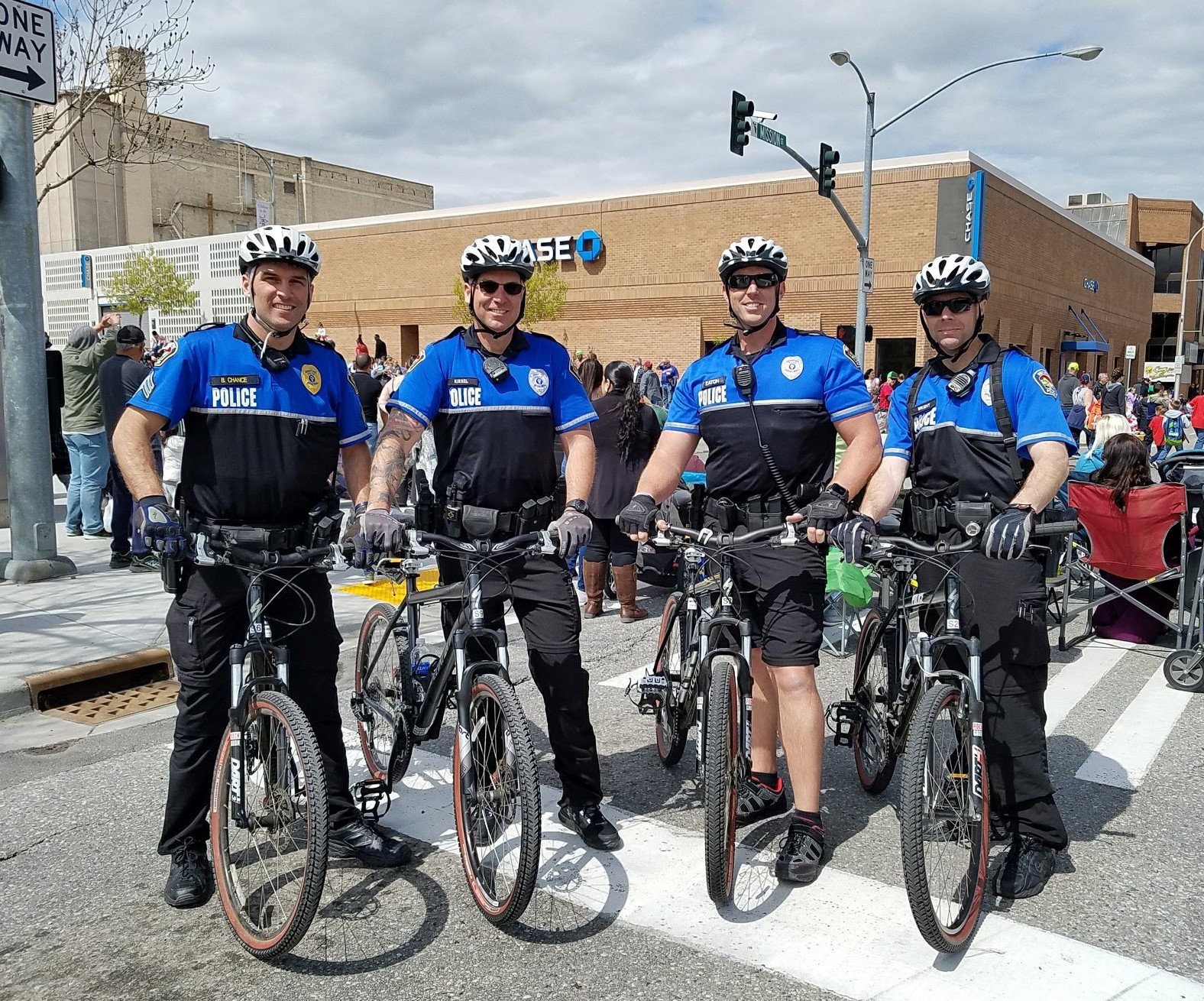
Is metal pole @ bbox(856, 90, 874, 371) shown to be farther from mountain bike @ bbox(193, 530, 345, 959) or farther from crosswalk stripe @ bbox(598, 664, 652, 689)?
mountain bike @ bbox(193, 530, 345, 959)

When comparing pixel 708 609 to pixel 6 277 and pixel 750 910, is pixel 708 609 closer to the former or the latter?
pixel 750 910

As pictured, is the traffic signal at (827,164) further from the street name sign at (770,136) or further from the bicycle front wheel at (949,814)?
the bicycle front wheel at (949,814)

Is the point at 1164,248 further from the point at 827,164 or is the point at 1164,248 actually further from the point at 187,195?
the point at 187,195

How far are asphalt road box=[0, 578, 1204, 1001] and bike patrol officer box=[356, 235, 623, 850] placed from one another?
0.53m

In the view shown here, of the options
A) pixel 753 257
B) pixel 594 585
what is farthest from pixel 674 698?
pixel 594 585

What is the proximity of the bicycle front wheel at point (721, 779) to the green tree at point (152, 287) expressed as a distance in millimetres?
50666

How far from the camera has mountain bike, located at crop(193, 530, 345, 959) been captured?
10.6ft

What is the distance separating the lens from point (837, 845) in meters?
4.12

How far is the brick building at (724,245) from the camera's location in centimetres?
3319

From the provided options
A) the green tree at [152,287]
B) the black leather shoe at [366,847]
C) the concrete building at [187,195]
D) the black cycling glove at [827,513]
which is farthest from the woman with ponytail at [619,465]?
the concrete building at [187,195]

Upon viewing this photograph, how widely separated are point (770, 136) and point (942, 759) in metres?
17.1

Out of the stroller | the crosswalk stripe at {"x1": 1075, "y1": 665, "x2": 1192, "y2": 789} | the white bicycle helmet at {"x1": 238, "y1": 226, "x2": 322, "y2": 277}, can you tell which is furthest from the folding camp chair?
the white bicycle helmet at {"x1": 238, "y1": 226, "x2": 322, "y2": 277}

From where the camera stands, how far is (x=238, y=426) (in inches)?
143

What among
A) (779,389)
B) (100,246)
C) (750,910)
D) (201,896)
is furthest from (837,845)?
(100,246)
